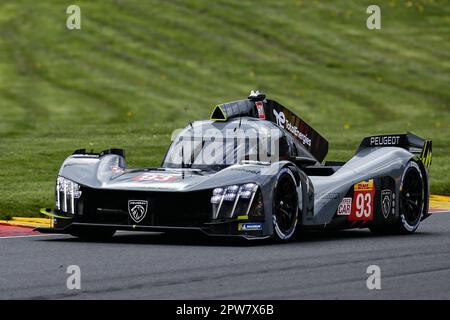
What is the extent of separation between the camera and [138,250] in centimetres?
1137

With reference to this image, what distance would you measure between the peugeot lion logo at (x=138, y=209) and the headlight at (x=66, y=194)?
0.61 m

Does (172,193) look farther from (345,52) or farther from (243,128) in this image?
(345,52)

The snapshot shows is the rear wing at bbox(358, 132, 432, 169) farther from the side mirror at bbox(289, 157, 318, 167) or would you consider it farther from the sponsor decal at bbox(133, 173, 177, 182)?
the sponsor decal at bbox(133, 173, 177, 182)

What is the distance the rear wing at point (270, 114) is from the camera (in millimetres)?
13422

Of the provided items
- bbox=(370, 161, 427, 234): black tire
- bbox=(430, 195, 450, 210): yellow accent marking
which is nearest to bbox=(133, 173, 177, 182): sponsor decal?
bbox=(370, 161, 427, 234): black tire

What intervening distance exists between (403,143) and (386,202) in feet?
3.51

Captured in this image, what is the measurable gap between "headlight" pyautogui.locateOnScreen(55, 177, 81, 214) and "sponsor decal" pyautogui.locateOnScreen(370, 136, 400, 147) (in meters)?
3.89

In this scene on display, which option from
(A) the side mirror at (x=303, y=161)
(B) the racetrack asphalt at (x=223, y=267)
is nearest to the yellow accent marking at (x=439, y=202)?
(A) the side mirror at (x=303, y=161)

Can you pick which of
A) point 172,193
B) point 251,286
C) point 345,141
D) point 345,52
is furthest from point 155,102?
point 251,286

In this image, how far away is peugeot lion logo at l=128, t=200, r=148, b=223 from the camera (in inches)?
462

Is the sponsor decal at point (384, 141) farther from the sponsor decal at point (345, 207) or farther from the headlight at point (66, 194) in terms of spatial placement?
the headlight at point (66, 194)

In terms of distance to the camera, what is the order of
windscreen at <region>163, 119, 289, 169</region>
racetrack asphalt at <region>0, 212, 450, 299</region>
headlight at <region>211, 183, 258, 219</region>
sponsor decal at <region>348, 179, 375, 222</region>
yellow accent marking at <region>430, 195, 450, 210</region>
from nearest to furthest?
racetrack asphalt at <region>0, 212, 450, 299</region> → headlight at <region>211, 183, 258, 219</region> → windscreen at <region>163, 119, 289, 169</region> → sponsor decal at <region>348, 179, 375, 222</region> → yellow accent marking at <region>430, 195, 450, 210</region>

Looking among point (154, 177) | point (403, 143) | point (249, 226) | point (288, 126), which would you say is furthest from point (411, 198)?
point (154, 177)
